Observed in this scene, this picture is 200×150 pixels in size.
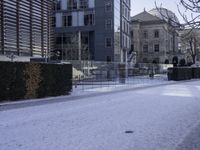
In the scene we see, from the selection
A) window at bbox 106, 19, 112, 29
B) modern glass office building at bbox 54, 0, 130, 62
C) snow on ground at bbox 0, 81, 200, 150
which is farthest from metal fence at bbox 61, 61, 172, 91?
window at bbox 106, 19, 112, 29

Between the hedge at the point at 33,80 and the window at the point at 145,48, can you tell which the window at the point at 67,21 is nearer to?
the window at the point at 145,48

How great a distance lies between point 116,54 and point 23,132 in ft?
155

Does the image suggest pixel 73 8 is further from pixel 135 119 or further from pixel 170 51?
pixel 135 119

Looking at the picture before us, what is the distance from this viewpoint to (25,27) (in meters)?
22.9

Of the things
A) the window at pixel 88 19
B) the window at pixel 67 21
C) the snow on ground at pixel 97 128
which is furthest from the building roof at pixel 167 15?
the window at pixel 67 21

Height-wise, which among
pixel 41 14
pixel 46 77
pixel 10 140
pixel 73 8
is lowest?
pixel 10 140

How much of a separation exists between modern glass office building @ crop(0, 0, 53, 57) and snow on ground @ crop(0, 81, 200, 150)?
9.17 meters

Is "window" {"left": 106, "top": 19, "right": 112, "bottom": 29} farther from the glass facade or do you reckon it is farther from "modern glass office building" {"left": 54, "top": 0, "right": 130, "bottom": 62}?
the glass facade

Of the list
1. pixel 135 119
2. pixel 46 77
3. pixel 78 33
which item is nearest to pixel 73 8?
pixel 78 33

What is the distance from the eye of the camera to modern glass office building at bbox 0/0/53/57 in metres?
20.7

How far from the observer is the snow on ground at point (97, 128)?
7234 mm

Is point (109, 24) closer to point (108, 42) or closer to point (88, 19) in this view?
point (108, 42)

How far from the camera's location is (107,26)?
2141 inches

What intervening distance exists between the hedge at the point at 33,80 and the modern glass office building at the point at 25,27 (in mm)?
3787
